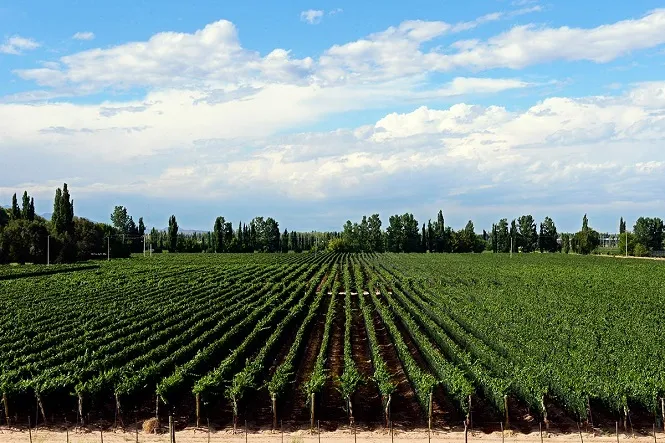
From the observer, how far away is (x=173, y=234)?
525 ft

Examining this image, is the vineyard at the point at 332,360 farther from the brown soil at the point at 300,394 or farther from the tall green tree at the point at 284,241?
the tall green tree at the point at 284,241

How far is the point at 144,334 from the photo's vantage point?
99.3 feet

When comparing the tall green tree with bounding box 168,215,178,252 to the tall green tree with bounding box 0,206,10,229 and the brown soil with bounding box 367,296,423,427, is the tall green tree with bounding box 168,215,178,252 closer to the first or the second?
the tall green tree with bounding box 0,206,10,229

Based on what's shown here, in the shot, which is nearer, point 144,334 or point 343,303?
point 144,334

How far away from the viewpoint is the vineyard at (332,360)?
1991cm

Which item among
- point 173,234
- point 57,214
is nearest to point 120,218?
point 173,234

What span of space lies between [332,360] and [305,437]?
9599mm

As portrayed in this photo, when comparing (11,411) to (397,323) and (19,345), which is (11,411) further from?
(397,323)

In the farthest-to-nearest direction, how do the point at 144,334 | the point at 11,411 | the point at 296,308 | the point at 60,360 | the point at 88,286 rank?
the point at 88,286
the point at 296,308
the point at 144,334
the point at 60,360
the point at 11,411

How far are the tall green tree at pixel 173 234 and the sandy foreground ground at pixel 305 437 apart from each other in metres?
141

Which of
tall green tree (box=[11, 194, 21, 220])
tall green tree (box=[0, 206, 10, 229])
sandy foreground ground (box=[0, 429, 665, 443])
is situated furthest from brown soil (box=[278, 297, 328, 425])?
tall green tree (box=[0, 206, 10, 229])

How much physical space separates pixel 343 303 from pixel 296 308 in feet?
Result: 28.0

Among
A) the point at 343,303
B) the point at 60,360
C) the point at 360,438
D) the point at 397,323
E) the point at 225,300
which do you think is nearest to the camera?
the point at 360,438

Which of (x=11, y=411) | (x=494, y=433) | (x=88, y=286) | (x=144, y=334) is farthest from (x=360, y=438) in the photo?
(x=88, y=286)
